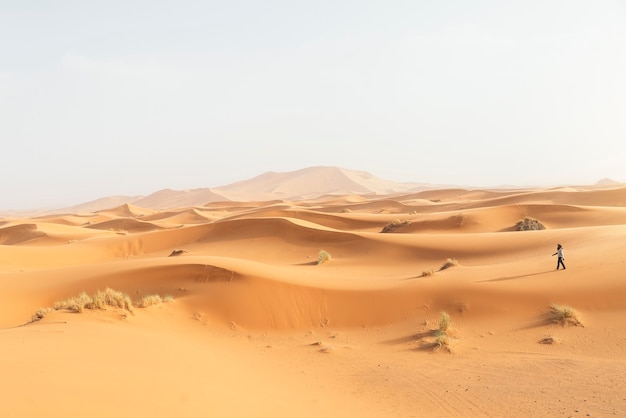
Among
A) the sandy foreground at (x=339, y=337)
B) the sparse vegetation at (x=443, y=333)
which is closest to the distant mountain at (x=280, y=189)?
the sandy foreground at (x=339, y=337)

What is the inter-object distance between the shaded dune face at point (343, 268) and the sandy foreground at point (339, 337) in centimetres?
6

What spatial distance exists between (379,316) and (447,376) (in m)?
3.12

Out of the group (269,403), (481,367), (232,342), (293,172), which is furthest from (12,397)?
(293,172)

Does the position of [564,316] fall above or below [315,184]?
below

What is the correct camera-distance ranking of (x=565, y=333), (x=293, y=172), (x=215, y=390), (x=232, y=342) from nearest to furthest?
1. (x=215, y=390)
2. (x=565, y=333)
3. (x=232, y=342)
4. (x=293, y=172)

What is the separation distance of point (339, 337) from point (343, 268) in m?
5.90

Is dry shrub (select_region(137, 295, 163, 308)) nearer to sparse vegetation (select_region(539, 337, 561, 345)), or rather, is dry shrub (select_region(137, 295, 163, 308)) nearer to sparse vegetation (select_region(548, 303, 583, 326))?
sparse vegetation (select_region(539, 337, 561, 345))

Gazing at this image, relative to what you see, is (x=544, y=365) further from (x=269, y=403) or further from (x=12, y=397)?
(x=12, y=397)

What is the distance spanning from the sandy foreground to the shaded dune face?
0.06m

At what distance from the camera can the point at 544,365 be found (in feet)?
21.2

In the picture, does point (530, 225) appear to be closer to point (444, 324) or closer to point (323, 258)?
point (323, 258)

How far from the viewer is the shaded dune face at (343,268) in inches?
372

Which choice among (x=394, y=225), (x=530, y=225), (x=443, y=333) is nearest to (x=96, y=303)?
(x=443, y=333)

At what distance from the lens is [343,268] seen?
14578mm
